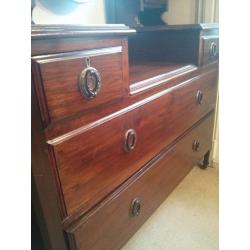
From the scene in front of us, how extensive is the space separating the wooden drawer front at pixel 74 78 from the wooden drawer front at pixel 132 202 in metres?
0.30

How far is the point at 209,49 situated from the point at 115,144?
72 centimetres

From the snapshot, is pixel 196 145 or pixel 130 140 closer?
pixel 130 140

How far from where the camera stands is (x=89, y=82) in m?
0.51

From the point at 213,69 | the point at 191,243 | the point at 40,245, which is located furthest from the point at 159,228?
the point at 213,69

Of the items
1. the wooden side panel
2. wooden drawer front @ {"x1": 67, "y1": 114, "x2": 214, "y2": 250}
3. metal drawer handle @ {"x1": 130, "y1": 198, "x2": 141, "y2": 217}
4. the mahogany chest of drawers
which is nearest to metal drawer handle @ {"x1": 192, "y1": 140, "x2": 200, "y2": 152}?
wooden drawer front @ {"x1": 67, "y1": 114, "x2": 214, "y2": 250}

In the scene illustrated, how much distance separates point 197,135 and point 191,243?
1.69 ft

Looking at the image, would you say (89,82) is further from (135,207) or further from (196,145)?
(196,145)

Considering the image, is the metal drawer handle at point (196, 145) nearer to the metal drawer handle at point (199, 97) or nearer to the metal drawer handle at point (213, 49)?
the metal drawer handle at point (199, 97)

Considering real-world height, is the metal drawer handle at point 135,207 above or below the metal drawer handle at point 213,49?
below

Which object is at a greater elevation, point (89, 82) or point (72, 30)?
point (72, 30)

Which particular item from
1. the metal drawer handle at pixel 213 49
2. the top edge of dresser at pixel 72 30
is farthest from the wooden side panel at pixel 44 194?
the metal drawer handle at pixel 213 49

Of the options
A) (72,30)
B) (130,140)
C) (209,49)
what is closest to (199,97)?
(209,49)

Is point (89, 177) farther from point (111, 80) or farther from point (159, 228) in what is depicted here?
point (159, 228)

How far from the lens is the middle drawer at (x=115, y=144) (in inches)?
20.8
